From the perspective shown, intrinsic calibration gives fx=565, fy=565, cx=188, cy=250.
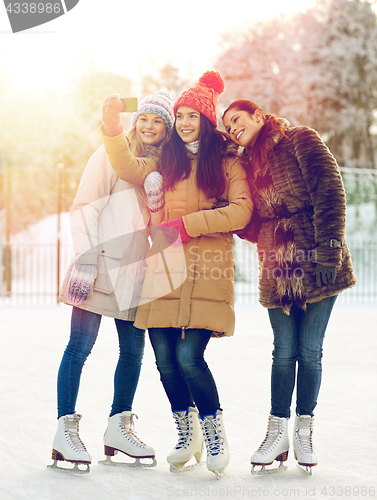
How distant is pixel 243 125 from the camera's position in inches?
102

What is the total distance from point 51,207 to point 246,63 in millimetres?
8320

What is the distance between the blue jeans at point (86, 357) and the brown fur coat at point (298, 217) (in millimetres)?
647

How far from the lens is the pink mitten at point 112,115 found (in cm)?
246

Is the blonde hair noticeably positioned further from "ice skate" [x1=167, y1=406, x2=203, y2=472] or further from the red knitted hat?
"ice skate" [x1=167, y1=406, x2=203, y2=472]

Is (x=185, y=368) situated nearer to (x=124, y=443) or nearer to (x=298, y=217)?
(x=124, y=443)

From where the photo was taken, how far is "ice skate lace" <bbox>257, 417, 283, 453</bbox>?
2.48 metres

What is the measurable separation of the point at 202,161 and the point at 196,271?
488 mm

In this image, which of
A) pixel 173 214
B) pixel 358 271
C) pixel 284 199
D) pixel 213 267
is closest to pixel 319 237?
pixel 284 199

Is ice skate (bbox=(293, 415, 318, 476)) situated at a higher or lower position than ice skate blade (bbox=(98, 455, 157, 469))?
higher

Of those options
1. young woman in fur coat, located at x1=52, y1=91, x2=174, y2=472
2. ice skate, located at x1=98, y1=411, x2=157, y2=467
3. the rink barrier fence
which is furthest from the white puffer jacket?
the rink barrier fence

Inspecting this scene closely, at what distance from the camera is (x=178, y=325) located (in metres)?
2.38

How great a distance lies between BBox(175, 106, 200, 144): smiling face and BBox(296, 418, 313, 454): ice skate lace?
1366 millimetres

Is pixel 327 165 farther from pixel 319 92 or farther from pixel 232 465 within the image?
pixel 319 92

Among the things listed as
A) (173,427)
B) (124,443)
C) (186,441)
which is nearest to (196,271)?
(186,441)
